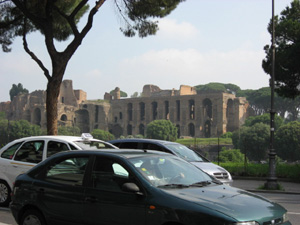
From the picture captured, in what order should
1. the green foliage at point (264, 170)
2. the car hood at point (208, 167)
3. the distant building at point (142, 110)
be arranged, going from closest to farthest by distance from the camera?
the car hood at point (208, 167) → the green foliage at point (264, 170) → the distant building at point (142, 110)

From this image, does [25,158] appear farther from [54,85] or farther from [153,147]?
[54,85]

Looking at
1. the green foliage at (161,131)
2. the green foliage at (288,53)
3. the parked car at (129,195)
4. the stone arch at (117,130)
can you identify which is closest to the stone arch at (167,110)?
the stone arch at (117,130)


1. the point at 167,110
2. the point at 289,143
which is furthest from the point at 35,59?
the point at 167,110

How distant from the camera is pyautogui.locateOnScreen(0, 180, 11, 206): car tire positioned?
25.2ft

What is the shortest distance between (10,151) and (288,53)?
1140 cm

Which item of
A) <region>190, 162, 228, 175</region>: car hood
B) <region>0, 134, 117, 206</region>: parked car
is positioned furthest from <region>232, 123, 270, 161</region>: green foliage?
<region>0, 134, 117, 206</region>: parked car

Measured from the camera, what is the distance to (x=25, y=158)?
781 centimetres

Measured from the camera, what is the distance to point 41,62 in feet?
44.1

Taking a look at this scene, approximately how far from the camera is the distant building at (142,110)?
8325 cm

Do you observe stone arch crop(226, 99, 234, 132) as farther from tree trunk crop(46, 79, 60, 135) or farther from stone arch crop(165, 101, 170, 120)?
tree trunk crop(46, 79, 60, 135)

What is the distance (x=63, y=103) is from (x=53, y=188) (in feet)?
294

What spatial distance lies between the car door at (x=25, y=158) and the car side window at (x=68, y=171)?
3.02m

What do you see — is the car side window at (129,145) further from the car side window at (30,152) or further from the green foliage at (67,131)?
the green foliage at (67,131)

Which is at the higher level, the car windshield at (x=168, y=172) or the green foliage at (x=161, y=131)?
the car windshield at (x=168, y=172)
